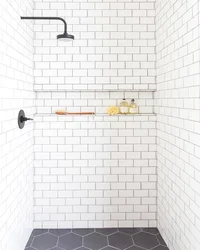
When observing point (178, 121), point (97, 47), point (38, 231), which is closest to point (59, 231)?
point (38, 231)

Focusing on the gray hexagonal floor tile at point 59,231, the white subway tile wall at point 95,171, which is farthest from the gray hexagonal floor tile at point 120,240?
the gray hexagonal floor tile at point 59,231

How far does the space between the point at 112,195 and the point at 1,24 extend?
4.94 ft

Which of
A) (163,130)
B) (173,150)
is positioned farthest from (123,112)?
(173,150)

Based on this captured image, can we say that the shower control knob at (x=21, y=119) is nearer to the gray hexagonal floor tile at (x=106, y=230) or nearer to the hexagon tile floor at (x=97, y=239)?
the hexagon tile floor at (x=97, y=239)

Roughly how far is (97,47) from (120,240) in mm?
1544

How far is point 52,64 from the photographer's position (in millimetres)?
2096

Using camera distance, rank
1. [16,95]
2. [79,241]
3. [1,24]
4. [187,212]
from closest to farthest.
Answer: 1. [1,24]
2. [187,212]
3. [16,95]
4. [79,241]

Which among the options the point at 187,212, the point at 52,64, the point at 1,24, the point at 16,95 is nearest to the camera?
the point at 1,24

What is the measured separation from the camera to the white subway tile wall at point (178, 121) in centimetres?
136

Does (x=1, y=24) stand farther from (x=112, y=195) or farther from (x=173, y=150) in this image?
(x=112, y=195)

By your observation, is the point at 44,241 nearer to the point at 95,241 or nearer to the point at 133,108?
the point at 95,241

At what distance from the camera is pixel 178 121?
1611 millimetres

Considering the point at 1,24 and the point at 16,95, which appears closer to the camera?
the point at 1,24

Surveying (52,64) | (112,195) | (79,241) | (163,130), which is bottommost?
(79,241)
